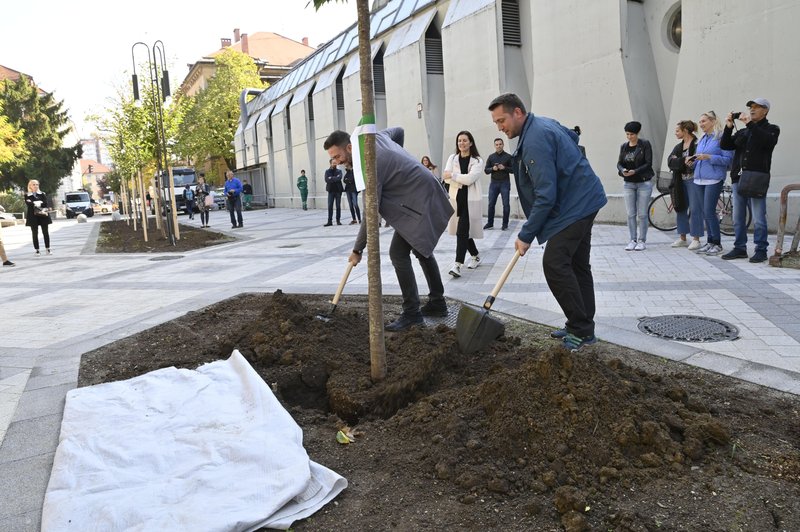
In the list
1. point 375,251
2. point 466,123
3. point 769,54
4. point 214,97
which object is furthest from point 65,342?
point 214,97

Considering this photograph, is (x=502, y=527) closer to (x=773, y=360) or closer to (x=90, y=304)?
(x=773, y=360)

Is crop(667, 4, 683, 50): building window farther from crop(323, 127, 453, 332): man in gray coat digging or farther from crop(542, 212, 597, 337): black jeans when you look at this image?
crop(542, 212, 597, 337): black jeans

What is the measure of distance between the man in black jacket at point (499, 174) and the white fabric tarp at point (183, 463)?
29.5ft

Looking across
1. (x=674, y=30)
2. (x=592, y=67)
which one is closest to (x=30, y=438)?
(x=592, y=67)

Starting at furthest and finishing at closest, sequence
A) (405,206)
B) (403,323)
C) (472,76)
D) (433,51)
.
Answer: (433,51), (472,76), (403,323), (405,206)

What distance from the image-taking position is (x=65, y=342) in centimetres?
537

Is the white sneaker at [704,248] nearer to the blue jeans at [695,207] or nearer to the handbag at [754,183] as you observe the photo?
the blue jeans at [695,207]

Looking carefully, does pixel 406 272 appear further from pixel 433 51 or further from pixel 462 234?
pixel 433 51

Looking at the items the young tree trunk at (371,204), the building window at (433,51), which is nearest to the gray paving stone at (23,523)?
the young tree trunk at (371,204)

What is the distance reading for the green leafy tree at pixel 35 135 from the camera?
49.5m

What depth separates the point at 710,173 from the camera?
7.95 meters

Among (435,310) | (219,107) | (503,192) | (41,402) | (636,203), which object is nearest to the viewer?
(41,402)

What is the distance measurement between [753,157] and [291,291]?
233 inches

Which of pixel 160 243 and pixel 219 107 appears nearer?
pixel 160 243
